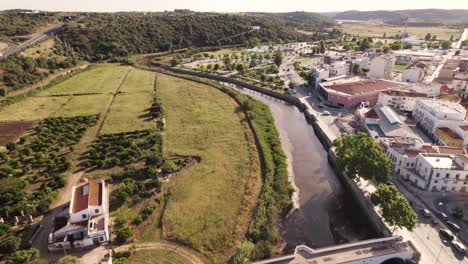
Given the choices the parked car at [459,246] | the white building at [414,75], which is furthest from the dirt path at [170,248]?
the white building at [414,75]

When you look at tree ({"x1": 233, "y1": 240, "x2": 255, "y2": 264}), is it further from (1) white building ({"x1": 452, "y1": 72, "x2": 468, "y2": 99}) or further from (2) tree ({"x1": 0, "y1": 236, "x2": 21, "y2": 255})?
(1) white building ({"x1": 452, "y1": 72, "x2": 468, "y2": 99})

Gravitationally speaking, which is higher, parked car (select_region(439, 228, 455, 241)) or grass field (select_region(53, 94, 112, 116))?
grass field (select_region(53, 94, 112, 116))

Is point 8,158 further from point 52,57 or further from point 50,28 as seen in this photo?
point 50,28

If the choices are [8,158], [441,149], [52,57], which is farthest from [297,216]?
[52,57]

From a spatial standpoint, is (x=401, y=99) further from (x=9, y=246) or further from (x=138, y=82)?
(x=9, y=246)

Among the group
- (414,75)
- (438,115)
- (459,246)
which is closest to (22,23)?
(414,75)

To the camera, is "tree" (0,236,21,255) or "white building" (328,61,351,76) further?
"white building" (328,61,351,76)

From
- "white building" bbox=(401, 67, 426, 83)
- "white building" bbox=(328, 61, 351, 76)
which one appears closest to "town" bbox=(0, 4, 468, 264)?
"white building" bbox=(401, 67, 426, 83)

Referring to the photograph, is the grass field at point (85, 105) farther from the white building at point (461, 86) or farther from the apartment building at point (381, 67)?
the white building at point (461, 86)
